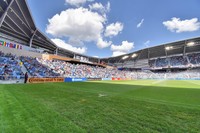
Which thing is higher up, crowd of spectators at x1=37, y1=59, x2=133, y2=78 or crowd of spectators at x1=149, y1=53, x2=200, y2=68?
crowd of spectators at x1=149, y1=53, x2=200, y2=68

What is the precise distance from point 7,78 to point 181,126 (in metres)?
21.1

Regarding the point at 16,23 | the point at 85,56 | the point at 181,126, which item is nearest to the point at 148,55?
the point at 85,56

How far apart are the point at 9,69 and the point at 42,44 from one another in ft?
94.4

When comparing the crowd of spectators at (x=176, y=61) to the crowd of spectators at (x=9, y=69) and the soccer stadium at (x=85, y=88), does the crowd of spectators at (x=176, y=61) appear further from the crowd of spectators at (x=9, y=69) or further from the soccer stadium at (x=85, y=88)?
the crowd of spectators at (x=9, y=69)

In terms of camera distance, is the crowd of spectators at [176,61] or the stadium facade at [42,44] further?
the crowd of spectators at [176,61]

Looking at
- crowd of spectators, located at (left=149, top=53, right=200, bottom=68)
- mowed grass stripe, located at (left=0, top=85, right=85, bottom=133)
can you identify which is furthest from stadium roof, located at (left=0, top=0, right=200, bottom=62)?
mowed grass stripe, located at (left=0, top=85, right=85, bottom=133)

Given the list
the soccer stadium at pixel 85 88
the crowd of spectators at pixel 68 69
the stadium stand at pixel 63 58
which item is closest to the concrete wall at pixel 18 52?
the stadium stand at pixel 63 58

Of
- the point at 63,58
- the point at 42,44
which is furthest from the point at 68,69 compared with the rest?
the point at 42,44

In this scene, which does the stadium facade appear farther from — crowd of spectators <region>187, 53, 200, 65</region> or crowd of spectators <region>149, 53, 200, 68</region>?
crowd of spectators <region>187, 53, 200, 65</region>

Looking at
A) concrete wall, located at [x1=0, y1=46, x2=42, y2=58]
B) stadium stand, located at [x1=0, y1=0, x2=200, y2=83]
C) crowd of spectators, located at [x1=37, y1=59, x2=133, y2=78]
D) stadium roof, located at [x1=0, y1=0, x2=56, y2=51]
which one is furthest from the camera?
crowd of spectators, located at [x1=37, y1=59, x2=133, y2=78]

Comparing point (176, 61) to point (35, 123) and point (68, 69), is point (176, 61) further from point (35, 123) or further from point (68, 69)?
point (35, 123)

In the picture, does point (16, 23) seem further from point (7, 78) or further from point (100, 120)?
point (100, 120)

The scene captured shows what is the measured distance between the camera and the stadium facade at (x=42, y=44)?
84.1 ft

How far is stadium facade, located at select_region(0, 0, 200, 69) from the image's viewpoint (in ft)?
84.1
